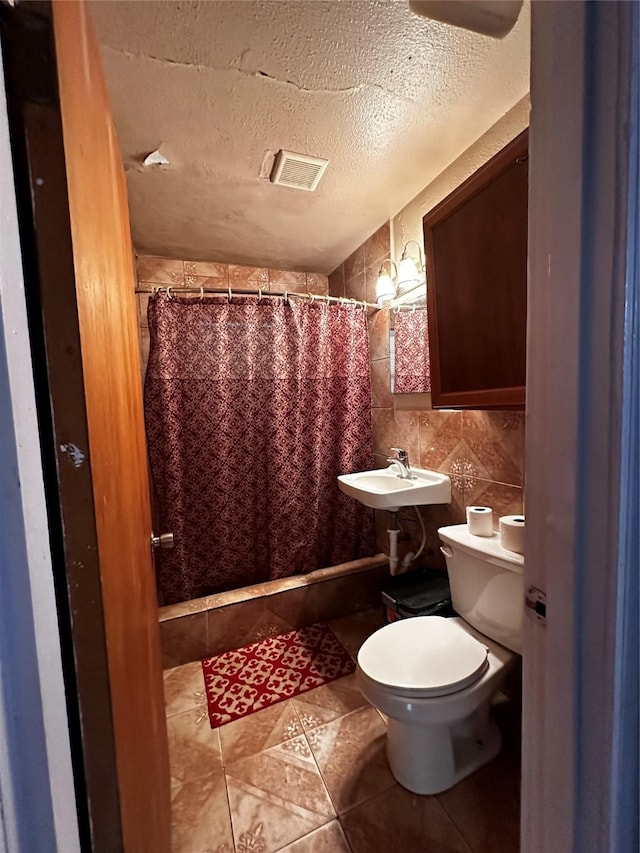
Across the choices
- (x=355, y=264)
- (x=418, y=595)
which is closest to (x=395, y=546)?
(x=418, y=595)

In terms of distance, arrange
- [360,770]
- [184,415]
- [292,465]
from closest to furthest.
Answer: [360,770] → [184,415] → [292,465]

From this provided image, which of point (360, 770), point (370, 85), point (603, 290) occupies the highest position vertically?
point (370, 85)

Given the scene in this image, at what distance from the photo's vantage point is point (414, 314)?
5.72 feet

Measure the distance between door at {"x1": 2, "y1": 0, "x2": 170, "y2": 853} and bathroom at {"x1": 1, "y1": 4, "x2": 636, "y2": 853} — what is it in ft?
0.07

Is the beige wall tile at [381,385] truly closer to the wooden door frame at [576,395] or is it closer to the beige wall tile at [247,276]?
the beige wall tile at [247,276]

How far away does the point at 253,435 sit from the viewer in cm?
208

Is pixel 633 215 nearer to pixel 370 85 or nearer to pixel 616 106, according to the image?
pixel 616 106

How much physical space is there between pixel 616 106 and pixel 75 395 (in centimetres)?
70

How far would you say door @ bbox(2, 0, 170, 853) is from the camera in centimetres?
34

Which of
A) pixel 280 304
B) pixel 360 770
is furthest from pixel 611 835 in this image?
pixel 280 304

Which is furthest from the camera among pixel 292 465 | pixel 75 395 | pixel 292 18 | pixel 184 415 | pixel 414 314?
pixel 292 465

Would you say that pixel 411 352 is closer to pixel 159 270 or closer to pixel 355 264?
pixel 355 264

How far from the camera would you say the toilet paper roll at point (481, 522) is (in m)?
1.26

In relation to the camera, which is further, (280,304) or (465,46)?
(280,304)
